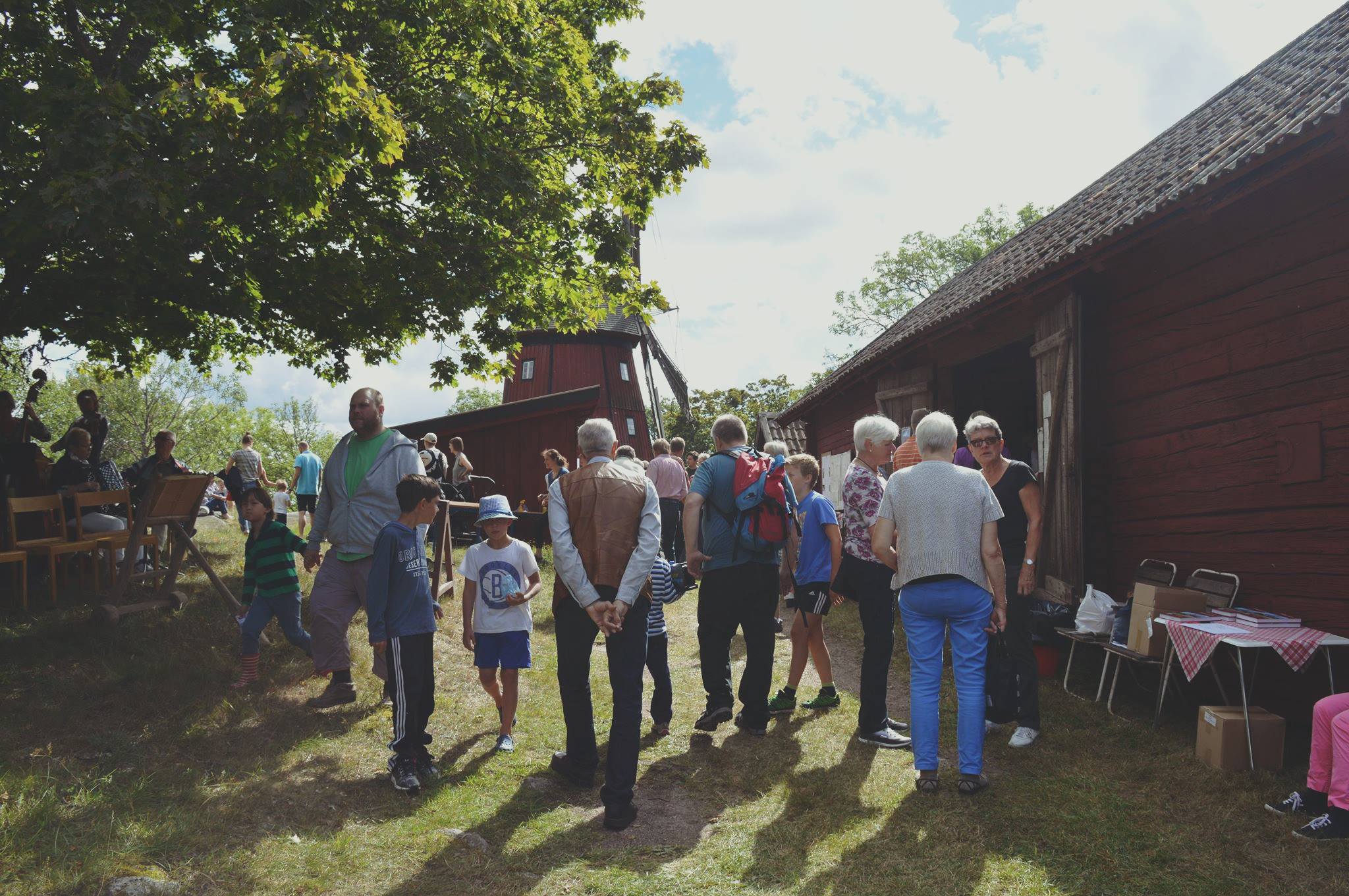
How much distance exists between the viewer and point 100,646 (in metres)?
6.10

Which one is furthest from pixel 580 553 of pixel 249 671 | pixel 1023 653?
pixel 249 671

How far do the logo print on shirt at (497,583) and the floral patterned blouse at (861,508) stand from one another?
2068 mm

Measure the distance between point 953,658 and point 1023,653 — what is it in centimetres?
121

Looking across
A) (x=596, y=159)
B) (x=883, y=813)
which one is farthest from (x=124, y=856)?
(x=596, y=159)

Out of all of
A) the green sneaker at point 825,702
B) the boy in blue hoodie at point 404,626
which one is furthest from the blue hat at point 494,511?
the green sneaker at point 825,702

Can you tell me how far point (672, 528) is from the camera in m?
10.7

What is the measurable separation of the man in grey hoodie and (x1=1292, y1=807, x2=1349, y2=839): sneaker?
15.7ft

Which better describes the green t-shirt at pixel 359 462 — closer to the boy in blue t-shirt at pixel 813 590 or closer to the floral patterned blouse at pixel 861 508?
the boy in blue t-shirt at pixel 813 590

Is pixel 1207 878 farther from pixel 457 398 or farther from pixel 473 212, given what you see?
pixel 457 398

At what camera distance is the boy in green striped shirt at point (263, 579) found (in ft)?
18.8

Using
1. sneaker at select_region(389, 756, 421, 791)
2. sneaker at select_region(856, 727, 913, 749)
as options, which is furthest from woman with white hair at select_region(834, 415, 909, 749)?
sneaker at select_region(389, 756, 421, 791)

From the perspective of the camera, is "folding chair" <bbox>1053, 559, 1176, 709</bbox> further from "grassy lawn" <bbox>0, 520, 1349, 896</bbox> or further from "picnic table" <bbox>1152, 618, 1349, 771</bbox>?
"picnic table" <bbox>1152, 618, 1349, 771</bbox>

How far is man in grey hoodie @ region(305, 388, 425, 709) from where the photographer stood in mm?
5148

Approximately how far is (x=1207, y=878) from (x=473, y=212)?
766 cm
